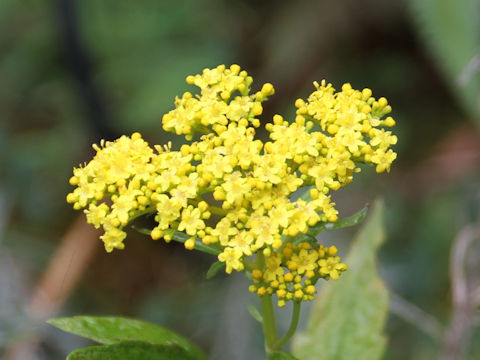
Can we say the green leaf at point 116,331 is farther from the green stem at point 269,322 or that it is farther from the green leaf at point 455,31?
the green leaf at point 455,31

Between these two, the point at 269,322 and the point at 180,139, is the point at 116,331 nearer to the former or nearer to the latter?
the point at 269,322

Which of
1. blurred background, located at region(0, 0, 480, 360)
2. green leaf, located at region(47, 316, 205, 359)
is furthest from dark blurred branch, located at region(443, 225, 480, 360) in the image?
green leaf, located at region(47, 316, 205, 359)

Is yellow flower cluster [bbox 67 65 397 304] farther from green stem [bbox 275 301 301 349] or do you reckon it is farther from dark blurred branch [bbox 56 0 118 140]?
dark blurred branch [bbox 56 0 118 140]

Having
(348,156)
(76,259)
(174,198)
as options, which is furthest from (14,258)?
(348,156)

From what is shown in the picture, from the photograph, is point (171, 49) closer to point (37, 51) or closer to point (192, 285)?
point (37, 51)

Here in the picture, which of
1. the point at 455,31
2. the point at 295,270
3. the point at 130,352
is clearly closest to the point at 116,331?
the point at 130,352

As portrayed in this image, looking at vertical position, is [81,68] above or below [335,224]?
above
